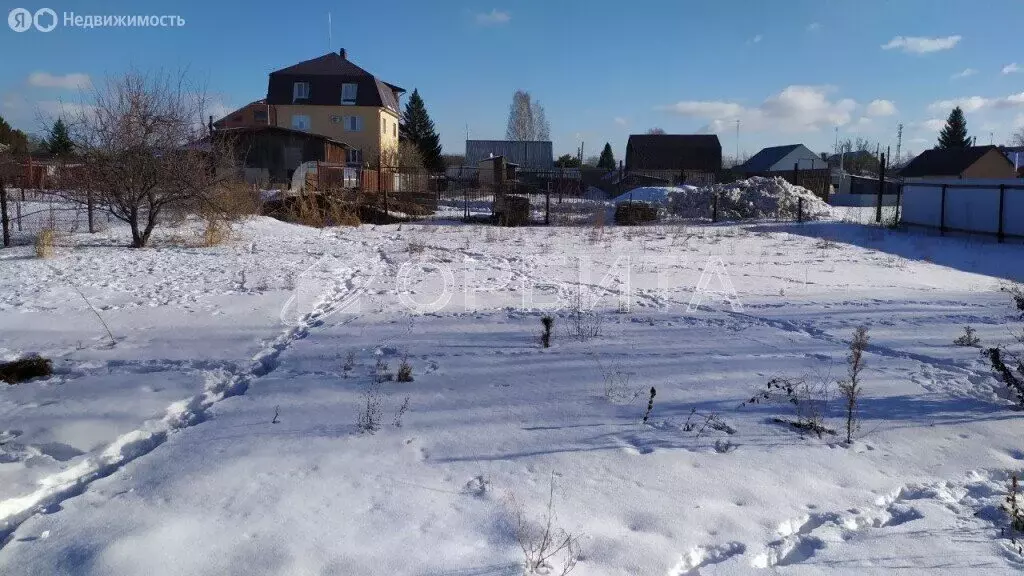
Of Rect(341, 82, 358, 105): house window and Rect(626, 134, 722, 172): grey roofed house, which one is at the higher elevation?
Rect(341, 82, 358, 105): house window

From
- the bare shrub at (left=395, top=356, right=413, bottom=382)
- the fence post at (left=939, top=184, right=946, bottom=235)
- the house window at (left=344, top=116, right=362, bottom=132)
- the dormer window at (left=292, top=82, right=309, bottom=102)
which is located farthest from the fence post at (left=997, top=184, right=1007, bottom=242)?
the dormer window at (left=292, top=82, right=309, bottom=102)

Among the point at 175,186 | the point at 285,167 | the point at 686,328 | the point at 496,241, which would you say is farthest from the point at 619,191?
the point at 686,328

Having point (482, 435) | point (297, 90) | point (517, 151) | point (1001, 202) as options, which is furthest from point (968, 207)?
point (517, 151)

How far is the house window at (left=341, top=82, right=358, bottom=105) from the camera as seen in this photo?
156ft

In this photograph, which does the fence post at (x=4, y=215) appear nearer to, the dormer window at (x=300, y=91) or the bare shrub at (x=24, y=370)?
the bare shrub at (x=24, y=370)

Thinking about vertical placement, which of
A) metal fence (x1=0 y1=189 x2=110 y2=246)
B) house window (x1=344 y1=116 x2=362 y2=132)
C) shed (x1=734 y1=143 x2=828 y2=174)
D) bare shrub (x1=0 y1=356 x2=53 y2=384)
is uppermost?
house window (x1=344 y1=116 x2=362 y2=132)

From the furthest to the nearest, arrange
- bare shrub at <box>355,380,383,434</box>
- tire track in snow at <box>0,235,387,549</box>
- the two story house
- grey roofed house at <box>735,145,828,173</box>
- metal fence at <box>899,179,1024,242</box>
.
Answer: grey roofed house at <box>735,145,828,173</box> → the two story house → metal fence at <box>899,179,1024,242</box> → bare shrub at <box>355,380,383,434</box> → tire track in snow at <box>0,235,387,549</box>

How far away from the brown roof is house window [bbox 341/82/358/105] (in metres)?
40.0

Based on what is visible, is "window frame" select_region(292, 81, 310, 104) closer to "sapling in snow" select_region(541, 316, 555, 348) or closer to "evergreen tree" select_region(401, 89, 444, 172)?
"evergreen tree" select_region(401, 89, 444, 172)

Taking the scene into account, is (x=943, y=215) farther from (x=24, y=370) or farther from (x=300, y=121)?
(x=300, y=121)

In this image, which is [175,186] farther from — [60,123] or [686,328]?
[686,328]

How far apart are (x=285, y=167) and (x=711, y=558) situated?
3706 centimetres

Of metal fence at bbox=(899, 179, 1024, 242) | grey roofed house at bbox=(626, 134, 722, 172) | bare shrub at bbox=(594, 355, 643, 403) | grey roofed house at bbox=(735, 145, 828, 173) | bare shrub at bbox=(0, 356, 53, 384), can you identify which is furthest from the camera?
grey roofed house at bbox=(626, 134, 722, 172)

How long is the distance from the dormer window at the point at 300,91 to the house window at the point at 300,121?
3.64 feet
